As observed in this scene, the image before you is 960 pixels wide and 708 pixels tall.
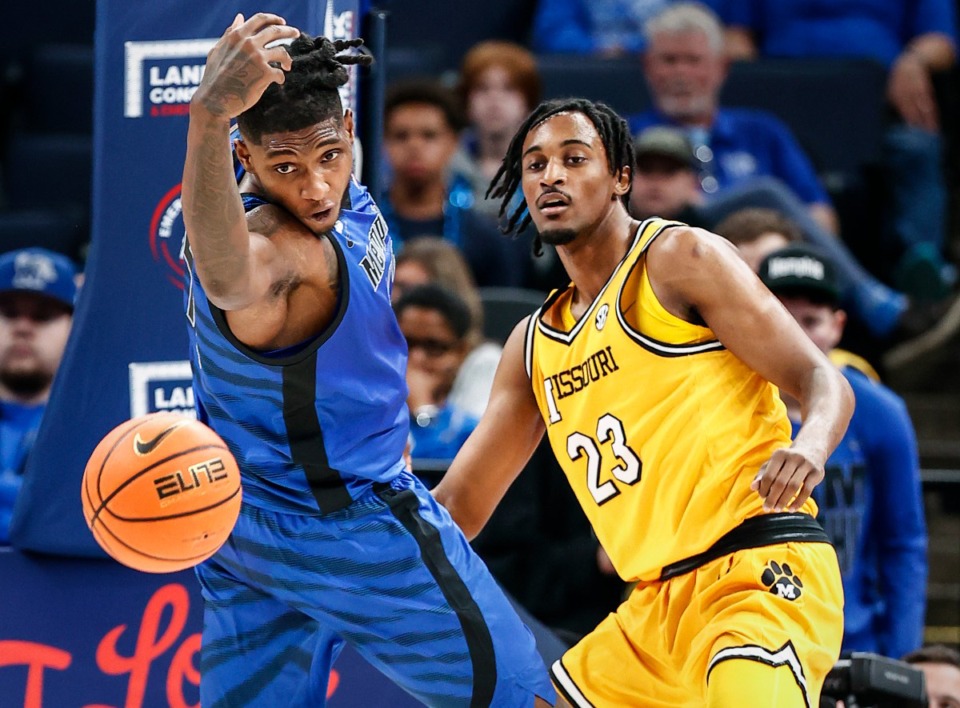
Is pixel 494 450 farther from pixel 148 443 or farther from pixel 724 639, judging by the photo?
pixel 148 443

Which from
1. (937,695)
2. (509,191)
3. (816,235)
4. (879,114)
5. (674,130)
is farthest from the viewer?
(879,114)

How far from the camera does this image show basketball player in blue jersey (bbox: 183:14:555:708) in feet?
11.7

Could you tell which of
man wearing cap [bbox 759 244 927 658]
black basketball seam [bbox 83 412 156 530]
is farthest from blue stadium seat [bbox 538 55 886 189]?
black basketball seam [bbox 83 412 156 530]

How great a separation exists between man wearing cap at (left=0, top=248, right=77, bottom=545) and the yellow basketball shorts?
302cm

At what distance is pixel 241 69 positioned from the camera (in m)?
3.15

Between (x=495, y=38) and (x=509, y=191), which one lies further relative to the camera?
(x=495, y=38)

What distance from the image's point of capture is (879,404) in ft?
17.1

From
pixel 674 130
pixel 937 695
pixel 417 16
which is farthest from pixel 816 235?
pixel 417 16

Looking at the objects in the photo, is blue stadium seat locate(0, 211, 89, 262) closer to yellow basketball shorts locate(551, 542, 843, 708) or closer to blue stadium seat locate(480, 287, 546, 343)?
blue stadium seat locate(480, 287, 546, 343)

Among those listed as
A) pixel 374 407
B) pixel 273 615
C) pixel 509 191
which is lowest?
pixel 273 615

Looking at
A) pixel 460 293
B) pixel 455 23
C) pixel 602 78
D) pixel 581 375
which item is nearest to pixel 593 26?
pixel 602 78

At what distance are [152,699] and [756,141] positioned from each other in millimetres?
4698

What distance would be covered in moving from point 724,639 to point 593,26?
19.6 ft

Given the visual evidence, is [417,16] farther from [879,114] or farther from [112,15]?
[112,15]
